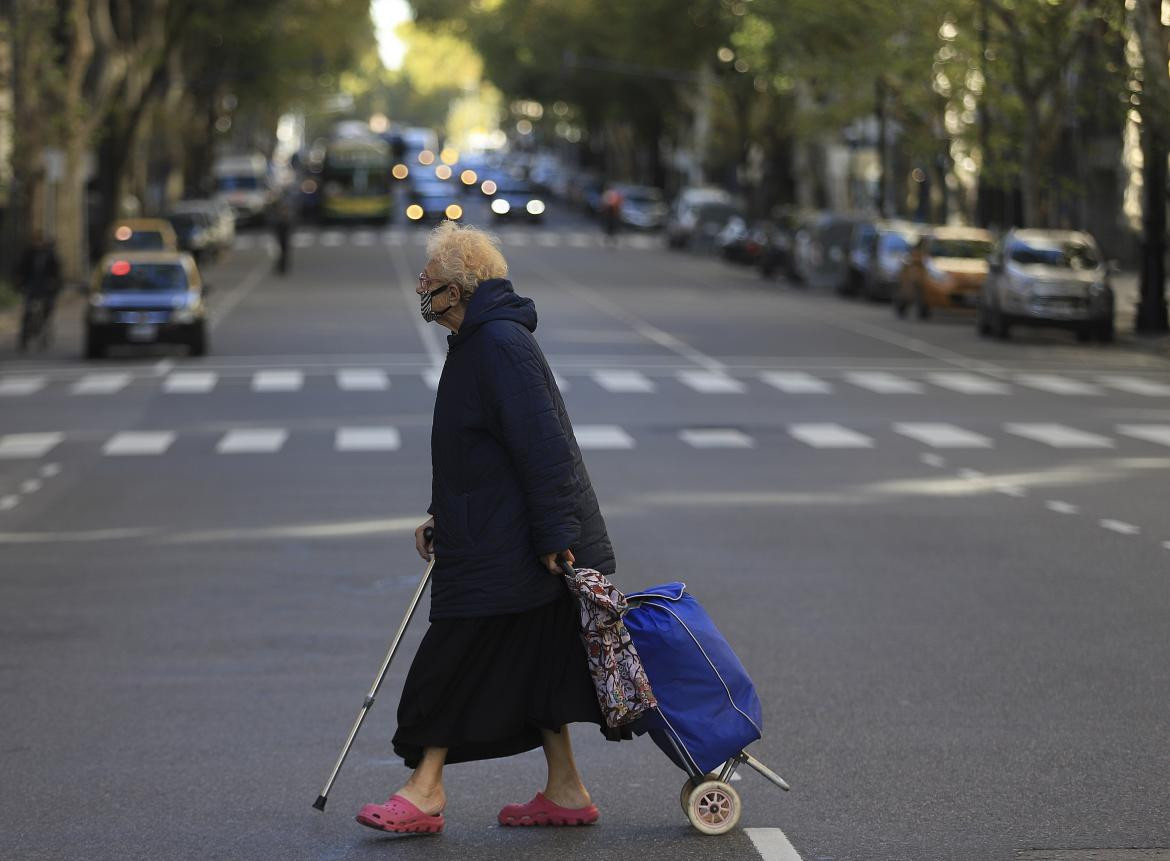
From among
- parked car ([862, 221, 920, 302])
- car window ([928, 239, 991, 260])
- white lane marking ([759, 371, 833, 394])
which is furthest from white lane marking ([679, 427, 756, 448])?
parked car ([862, 221, 920, 302])

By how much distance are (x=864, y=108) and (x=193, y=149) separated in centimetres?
3528

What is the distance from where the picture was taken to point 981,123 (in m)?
48.4

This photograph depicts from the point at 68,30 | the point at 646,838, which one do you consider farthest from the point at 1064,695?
the point at 68,30

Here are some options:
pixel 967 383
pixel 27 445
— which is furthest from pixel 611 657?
pixel 967 383

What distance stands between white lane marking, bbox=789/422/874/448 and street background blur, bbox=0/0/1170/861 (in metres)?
0.09

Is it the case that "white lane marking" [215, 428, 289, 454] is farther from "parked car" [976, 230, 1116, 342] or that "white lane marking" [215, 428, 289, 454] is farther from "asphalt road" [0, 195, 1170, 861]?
"parked car" [976, 230, 1116, 342]

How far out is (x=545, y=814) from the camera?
679cm

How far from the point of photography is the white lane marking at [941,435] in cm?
1981

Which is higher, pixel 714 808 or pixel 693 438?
pixel 714 808

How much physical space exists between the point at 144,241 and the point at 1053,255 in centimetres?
2030

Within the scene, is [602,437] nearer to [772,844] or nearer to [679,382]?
[679,382]

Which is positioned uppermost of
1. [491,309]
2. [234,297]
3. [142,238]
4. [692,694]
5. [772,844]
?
[491,309]

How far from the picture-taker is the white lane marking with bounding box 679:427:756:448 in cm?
1992

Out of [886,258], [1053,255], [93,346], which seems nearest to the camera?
[93,346]
